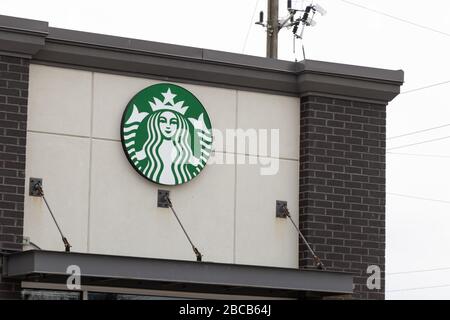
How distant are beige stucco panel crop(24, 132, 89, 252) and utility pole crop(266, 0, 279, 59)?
12.9 meters

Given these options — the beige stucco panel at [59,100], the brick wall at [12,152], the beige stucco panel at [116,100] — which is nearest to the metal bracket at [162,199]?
the beige stucco panel at [116,100]

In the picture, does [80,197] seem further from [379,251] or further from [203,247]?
[379,251]

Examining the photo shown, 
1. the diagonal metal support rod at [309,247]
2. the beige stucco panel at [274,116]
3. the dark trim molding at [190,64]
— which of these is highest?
the dark trim molding at [190,64]

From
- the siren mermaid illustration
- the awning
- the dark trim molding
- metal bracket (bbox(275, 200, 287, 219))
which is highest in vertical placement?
the dark trim molding

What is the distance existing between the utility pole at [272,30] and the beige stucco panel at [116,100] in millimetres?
11269

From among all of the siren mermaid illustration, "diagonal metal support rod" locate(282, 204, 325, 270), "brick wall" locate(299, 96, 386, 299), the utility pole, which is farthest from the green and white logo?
the utility pole

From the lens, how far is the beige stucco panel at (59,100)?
20922 mm

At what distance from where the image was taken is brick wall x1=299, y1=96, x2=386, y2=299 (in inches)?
883

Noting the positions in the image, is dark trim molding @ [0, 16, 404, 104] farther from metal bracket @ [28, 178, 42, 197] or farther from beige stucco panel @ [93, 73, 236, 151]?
metal bracket @ [28, 178, 42, 197]

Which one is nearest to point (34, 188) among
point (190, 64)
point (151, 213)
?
point (151, 213)

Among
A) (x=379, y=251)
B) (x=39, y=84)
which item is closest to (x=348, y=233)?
(x=379, y=251)

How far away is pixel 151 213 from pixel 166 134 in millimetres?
1214

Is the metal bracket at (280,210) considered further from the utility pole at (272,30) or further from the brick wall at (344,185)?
the utility pole at (272,30)

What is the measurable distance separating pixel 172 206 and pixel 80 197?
4.75 feet
